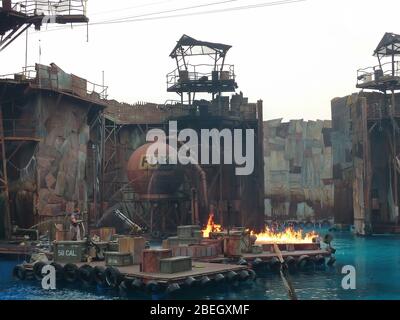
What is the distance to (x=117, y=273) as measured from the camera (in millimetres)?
22188

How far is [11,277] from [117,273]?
23.1 ft

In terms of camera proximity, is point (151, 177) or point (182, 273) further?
point (151, 177)

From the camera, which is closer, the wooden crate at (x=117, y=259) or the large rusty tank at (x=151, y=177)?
the wooden crate at (x=117, y=259)

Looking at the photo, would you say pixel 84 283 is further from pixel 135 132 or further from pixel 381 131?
pixel 381 131

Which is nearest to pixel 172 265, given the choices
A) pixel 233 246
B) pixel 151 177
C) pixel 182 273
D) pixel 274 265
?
pixel 182 273

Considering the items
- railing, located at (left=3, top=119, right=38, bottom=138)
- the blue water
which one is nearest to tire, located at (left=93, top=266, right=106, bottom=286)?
the blue water

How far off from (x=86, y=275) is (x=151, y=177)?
59.4 feet

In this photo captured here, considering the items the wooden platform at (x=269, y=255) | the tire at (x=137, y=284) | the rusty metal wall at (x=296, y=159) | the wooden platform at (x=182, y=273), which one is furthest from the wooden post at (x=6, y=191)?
the rusty metal wall at (x=296, y=159)

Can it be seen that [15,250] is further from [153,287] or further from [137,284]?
[153,287]

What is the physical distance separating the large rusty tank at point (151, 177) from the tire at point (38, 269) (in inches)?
652

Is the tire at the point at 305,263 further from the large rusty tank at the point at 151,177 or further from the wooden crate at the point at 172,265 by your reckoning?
the large rusty tank at the point at 151,177

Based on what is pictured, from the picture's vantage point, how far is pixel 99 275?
915 inches

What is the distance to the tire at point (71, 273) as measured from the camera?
24250 mm

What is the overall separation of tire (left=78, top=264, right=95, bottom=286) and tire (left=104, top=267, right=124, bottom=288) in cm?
112
